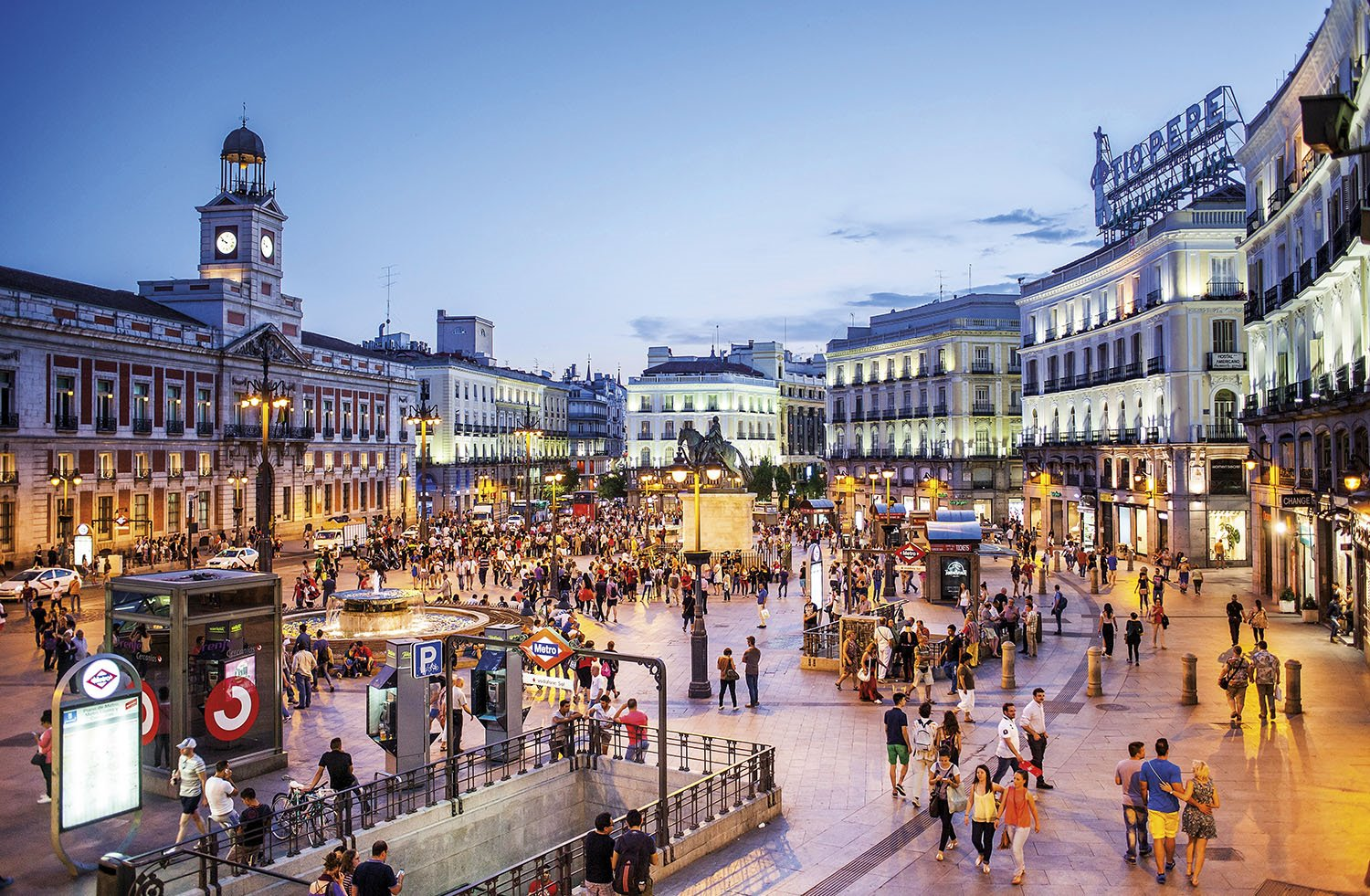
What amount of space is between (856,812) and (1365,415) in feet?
60.4

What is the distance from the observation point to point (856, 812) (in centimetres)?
1498

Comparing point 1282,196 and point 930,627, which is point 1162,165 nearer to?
point 1282,196

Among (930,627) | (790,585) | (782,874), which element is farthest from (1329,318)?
(782,874)

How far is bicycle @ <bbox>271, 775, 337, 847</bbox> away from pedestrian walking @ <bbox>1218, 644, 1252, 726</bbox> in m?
15.6

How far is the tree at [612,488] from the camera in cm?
10094

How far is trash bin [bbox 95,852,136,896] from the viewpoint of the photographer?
968 centimetres

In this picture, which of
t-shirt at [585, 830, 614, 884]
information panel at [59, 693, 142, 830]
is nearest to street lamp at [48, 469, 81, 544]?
information panel at [59, 693, 142, 830]

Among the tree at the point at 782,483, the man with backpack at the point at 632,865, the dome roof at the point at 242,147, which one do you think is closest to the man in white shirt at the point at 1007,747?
the man with backpack at the point at 632,865

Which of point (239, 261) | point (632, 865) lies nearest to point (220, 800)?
point (632, 865)

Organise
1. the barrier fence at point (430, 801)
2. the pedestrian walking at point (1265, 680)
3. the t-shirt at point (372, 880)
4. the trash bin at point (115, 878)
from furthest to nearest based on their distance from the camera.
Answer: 1. the pedestrian walking at point (1265, 680)
2. the barrier fence at point (430, 801)
3. the t-shirt at point (372, 880)
4. the trash bin at point (115, 878)

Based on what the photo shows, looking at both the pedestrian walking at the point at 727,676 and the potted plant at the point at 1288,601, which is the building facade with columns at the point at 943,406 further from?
the pedestrian walking at the point at 727,676

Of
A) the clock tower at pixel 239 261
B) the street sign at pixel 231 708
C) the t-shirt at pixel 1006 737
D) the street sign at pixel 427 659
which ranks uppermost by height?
the clock tower at pixel 239 261

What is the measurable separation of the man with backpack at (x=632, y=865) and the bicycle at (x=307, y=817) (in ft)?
13.4

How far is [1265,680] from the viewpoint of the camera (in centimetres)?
1928
